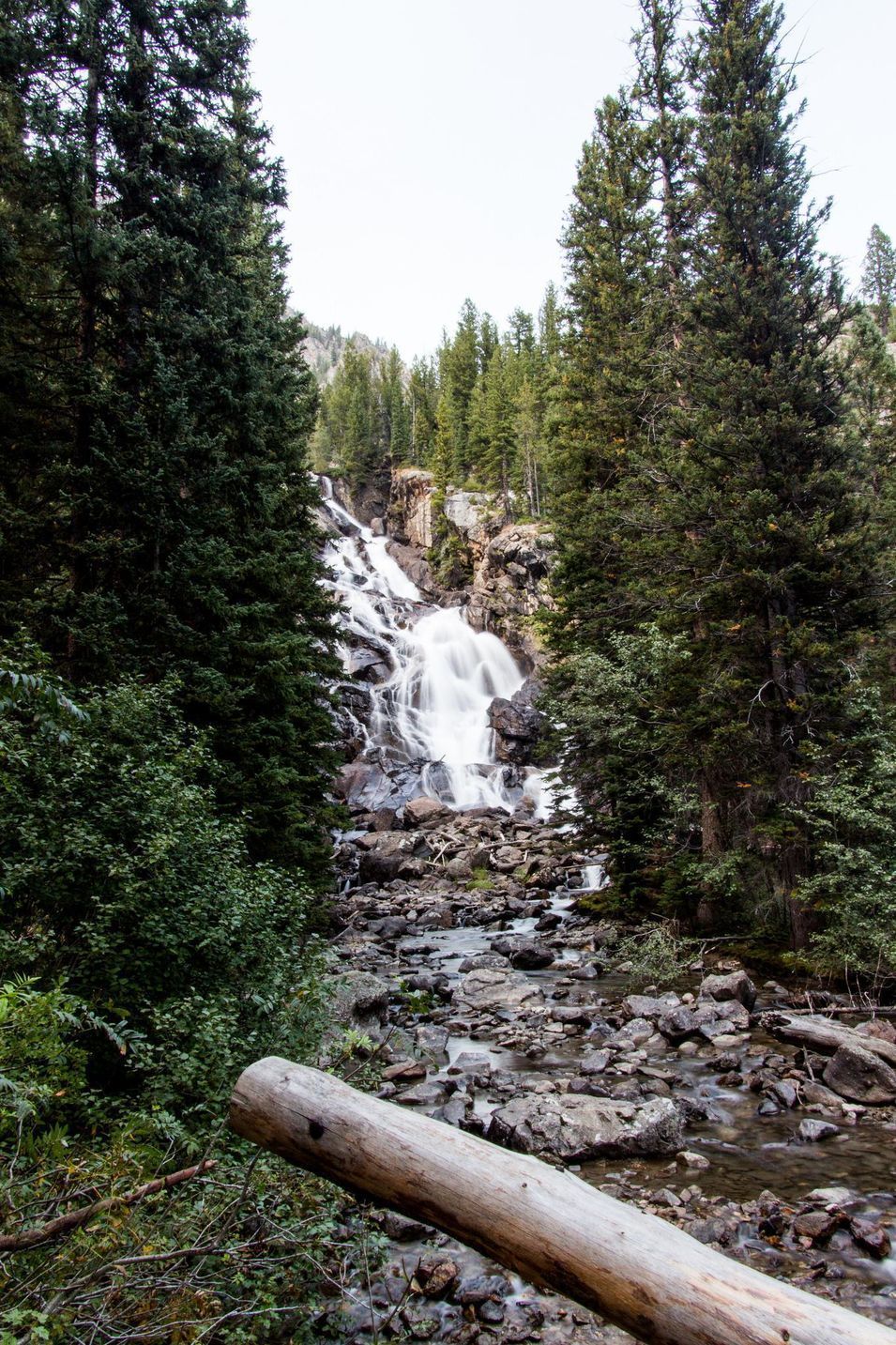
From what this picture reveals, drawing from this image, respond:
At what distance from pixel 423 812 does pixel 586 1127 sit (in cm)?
2047

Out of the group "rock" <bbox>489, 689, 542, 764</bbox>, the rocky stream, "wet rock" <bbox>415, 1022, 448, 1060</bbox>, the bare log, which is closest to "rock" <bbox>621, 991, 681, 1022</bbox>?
the rocky stream

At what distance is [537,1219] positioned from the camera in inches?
92.9

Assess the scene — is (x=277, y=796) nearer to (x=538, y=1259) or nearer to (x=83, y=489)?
(x=83, y=489)

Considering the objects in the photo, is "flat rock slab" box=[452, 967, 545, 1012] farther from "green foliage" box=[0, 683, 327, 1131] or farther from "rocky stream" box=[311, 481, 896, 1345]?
"green foliage" box=[0, 683, 327, 1131]

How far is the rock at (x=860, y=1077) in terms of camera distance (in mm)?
7164

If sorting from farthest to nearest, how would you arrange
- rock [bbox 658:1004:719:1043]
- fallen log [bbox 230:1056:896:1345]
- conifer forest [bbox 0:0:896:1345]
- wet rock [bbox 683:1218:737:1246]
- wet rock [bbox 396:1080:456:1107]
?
rock [bbox 658:1004:719:1043] → wet rock [bbox 396:1080:456:1107] → wet rock [bbox 683:1218:737:1246] → conifer forest [bbox 0:0:896:1345] → fallen log [bbox 230:1056:896:1345]

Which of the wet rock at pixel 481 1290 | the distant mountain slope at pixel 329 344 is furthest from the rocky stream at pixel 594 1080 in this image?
the distant mountain slope at pixel 329 344

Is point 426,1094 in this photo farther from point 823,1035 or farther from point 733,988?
point 733,988

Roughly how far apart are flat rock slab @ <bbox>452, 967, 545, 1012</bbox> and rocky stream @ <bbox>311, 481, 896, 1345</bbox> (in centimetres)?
5

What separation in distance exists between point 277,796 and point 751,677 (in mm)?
7889

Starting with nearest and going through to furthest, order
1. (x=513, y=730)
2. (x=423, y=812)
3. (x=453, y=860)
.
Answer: (x=453, y=860) → (x=423, y=812) → (x=513, y=730)

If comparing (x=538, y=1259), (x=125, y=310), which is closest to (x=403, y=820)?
(x=125, y=310)

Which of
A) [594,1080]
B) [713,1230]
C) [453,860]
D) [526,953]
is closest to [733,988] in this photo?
[594,1080]

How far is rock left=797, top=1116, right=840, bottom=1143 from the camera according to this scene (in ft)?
21.4
